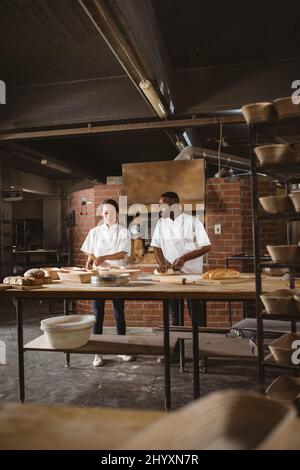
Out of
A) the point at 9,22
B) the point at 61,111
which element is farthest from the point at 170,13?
the point at 61,111

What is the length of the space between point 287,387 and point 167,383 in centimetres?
94

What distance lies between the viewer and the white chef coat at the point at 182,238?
440cm

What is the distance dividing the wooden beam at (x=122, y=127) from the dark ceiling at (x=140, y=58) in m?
0.08

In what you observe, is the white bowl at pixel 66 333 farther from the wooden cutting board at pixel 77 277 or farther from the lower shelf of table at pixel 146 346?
the wooden cutting board at pixel 77 277

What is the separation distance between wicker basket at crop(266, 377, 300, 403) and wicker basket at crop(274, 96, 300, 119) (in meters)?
1.69

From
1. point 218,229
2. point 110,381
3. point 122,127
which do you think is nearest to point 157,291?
point 110,381

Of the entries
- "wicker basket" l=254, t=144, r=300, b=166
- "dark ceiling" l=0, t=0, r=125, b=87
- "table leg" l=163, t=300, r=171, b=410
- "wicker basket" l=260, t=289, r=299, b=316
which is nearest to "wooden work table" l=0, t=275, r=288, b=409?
"table leg" l=163, t=300, r=171, b=410

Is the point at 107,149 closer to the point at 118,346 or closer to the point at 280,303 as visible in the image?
the point at 118,346

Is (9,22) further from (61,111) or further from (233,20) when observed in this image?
(233,20)

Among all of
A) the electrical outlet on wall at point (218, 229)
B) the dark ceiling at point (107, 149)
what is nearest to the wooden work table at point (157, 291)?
the electrical outlet on wall at point (218, 229)

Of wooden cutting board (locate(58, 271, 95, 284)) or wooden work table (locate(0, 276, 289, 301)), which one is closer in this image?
wooden work table (locate(0, 276, 289, 301))

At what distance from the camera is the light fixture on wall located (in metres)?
3.85

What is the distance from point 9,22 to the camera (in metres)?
3.76

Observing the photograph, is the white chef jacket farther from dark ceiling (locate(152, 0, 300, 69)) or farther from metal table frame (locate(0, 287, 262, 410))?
dark ceiling (locate(152, 0, 300, 69))
